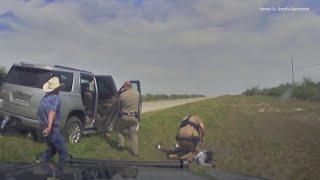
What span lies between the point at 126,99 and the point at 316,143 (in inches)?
218

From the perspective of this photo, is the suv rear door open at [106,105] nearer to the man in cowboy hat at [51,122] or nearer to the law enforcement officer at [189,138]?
the man in cowboy hat at [51,122]

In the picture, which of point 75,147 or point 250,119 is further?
point 250,119

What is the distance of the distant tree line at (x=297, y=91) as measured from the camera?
4531 cm

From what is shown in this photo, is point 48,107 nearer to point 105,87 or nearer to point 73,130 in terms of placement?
point 73,130

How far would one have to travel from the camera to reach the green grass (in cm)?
1138

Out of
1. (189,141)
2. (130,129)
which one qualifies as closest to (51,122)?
(189,141)

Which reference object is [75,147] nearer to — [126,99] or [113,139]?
[126,99]

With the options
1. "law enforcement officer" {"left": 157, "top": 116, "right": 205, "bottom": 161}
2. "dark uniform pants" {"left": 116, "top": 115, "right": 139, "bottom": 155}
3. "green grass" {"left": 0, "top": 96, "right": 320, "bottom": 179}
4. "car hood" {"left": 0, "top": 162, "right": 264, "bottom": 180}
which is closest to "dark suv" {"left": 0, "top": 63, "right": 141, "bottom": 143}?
"green grass" {"left": 0, "top": 96, "right": 320, "bottom": 179}

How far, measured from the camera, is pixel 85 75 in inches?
563

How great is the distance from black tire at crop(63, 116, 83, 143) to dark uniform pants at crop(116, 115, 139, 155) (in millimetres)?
938

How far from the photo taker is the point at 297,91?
4812cm

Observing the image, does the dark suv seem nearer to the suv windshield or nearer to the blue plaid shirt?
the suv windshield

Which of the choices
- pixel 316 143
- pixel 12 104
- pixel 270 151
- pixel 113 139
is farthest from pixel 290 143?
pixel 12 104

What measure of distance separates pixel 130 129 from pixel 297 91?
36794 millimetres
